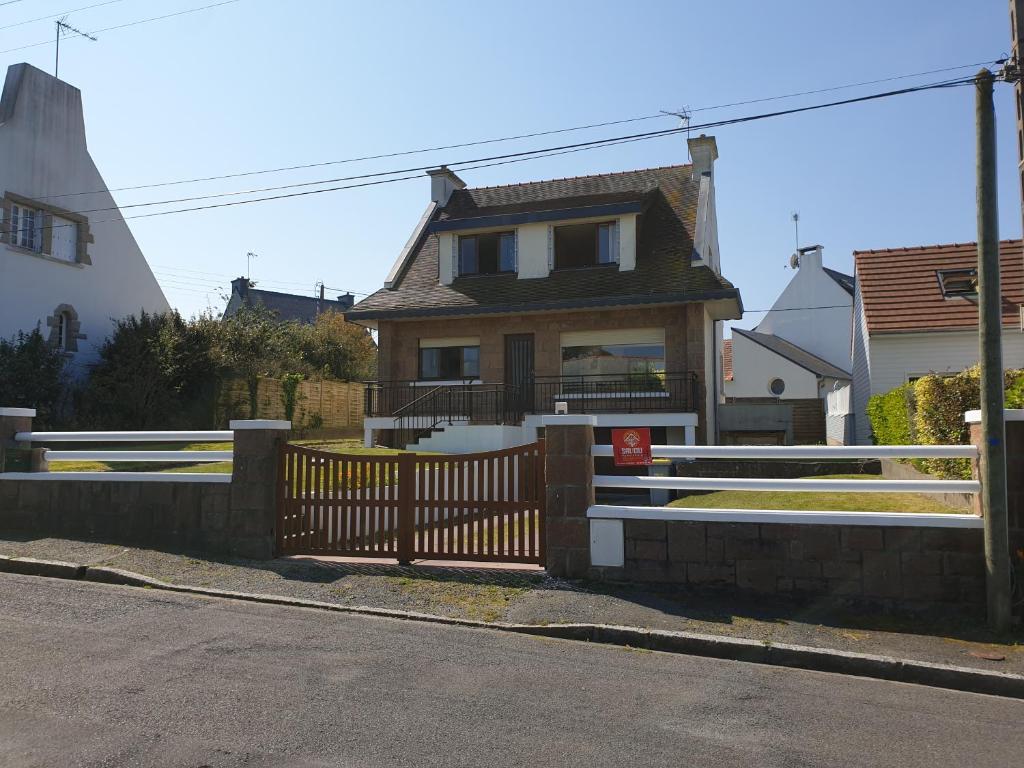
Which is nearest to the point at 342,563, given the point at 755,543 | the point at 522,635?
the point at 522,635

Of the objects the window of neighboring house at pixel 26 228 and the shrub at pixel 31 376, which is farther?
the window of neighboring house at pixel 26 228

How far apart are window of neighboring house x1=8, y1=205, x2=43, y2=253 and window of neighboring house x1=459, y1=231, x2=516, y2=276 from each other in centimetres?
1232

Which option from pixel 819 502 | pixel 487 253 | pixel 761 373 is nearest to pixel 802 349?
pixel 761 373

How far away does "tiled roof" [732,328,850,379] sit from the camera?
3312 cm

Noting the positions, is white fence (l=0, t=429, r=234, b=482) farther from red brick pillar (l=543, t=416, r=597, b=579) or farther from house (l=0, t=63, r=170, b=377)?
house (l=0, t=63, r=170, b=377)

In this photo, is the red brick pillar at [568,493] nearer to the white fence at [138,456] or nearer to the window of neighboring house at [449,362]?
the white fence at [138,456]

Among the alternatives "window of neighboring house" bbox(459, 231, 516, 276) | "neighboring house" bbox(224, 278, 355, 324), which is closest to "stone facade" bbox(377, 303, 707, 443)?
"window of neighboring house" bbox(459, 231, 516, 276)

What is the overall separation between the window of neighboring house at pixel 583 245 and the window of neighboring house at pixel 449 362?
3495 millimetres

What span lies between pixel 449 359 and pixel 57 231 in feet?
40.8

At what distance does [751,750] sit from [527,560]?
3863mm

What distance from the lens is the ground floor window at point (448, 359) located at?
20797 mm

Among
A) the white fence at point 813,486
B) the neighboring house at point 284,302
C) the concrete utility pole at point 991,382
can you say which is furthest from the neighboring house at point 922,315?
the neighboring house at point 284,302

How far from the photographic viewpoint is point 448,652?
5363 mm

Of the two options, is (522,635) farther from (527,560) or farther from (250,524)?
(250,524)
